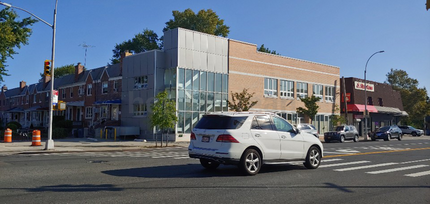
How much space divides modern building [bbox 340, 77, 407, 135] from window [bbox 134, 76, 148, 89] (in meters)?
27.1

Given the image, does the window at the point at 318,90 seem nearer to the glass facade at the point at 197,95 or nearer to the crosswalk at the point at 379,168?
the glass facade at the point at 197,95

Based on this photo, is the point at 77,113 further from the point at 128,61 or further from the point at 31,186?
the point at 31,186

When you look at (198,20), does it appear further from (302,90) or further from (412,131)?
(412,131)

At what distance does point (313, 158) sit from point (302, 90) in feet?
113

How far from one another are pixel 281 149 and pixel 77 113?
4082 centimetres

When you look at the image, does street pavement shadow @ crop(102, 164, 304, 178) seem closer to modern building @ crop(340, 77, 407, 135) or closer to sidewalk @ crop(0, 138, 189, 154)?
sidewalk @ crop(0, 138, 189, 154)

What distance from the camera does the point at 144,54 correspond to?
3556cm

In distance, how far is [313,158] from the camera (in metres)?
12.0

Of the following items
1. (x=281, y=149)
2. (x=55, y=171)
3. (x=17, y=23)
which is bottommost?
(x=55, y=171)

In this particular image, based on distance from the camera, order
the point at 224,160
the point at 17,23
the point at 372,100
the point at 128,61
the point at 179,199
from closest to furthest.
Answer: the point at 179,199
the point at 224,160
the point at 17,23
the point at 128,61
the point at 372,100

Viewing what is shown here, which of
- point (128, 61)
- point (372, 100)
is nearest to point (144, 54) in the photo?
point (128, 61)

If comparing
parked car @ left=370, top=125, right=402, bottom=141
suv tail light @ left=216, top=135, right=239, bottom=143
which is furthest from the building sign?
suv tail light @ left=216, top=135, right=239, bottom=143

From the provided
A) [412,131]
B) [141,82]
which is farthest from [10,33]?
[412,131]

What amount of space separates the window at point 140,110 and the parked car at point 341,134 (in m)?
17.5
